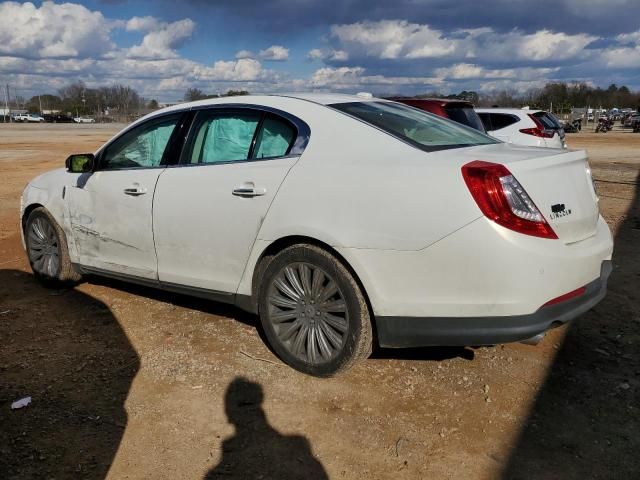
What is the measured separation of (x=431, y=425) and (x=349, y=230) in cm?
111

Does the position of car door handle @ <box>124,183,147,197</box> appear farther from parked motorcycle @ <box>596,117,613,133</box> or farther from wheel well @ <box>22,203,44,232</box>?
parked motorcycle @ <box>596,117,613,133</box>

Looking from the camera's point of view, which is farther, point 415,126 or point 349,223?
point 415,126

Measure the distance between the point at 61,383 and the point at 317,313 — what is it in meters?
1.61

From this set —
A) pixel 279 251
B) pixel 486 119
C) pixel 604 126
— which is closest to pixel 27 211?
pixel 279 251

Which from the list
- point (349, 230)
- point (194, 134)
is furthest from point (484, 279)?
point (194, 134)

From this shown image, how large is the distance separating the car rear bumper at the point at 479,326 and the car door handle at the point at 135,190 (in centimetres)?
209

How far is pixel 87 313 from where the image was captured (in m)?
4.91

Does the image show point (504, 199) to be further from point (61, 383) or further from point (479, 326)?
point (61, 383)

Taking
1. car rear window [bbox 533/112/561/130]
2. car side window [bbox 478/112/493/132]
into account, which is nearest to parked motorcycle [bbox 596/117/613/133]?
car rear window [bbox 533/112/561/130]

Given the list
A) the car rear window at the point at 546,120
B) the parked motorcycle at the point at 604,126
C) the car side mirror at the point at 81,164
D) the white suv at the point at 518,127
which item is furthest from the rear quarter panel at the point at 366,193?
the parked motorcycle at the point at 604,126

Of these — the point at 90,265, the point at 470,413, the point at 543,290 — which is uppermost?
the point at 543,290

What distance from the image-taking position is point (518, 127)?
13.0 m

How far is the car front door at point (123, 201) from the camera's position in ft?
14.5

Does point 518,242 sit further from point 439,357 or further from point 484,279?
point 439,357
